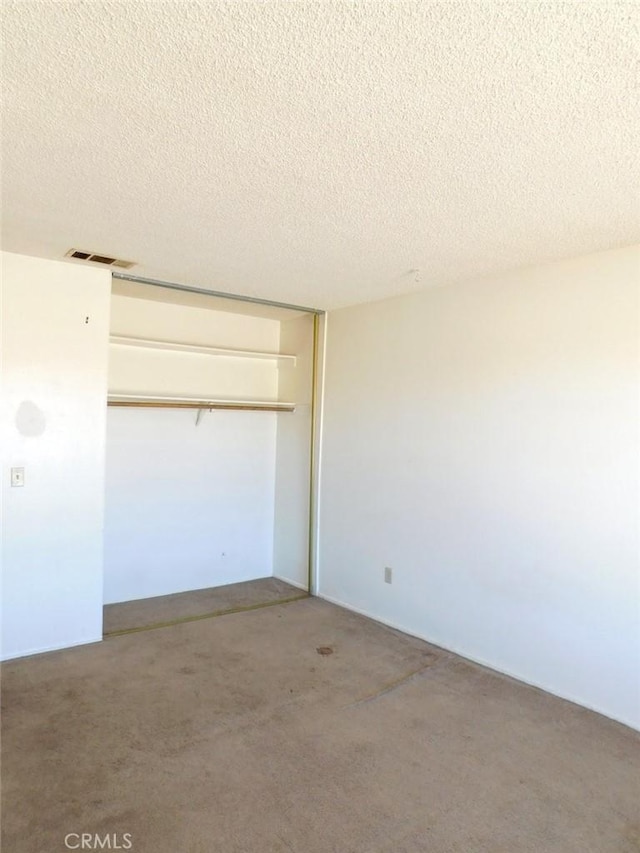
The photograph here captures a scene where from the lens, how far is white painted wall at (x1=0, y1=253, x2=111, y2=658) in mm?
3334

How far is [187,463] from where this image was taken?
192 inches

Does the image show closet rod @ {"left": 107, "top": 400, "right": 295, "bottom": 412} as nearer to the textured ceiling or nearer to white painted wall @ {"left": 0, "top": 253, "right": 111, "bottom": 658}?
white painted wall @ {"left": 0, "top": 253, "right": 111, "bottom": 658}

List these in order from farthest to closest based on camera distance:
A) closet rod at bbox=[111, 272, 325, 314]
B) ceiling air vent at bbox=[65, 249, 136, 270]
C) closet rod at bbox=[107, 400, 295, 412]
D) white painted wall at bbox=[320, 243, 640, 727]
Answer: closet rod at bbox=[107, 400, 295, 412]
closet rod at bbox=[111, 272, 325, 314]
ceiling air vent at bbox=[65, 249, 136, 270]
white painted wall at bbox=[320, 243, 640, 727]

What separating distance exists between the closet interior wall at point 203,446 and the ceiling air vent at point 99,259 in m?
0.55

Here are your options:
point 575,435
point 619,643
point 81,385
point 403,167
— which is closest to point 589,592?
point 619,643

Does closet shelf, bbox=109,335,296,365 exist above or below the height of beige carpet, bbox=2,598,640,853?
above

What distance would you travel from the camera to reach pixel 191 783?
227 centimetres

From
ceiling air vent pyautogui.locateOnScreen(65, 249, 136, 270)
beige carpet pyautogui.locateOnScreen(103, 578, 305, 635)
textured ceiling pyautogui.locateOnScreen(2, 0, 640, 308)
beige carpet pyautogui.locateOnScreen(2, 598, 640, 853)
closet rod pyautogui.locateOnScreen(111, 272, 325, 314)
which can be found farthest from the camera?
beige carpet pyautogui.locateOnScreen(103, 578, 305, 635)

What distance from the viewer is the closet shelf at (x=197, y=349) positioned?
172 inches

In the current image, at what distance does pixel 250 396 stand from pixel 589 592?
3303 millimetres

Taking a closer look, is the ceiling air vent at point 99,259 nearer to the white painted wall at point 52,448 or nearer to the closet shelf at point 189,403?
the white painted wall at point 52,448

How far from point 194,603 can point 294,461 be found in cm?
152

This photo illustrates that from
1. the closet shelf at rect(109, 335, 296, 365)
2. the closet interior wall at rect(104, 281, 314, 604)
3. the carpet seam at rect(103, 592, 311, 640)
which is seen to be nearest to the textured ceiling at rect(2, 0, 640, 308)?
the closet shelf at rect(109, 335, 296, 365)

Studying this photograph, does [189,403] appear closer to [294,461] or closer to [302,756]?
[294,461]
